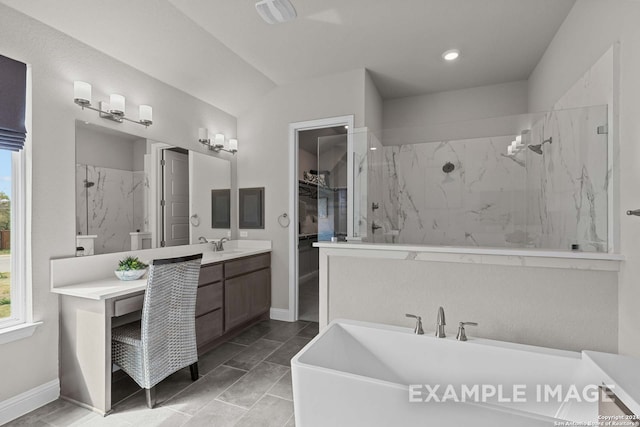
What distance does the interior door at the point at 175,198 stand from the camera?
310 cm

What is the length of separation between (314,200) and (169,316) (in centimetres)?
407

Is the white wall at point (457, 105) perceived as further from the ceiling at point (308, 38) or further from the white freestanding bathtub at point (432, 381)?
the white freestanding bathtub at point (432, 381)

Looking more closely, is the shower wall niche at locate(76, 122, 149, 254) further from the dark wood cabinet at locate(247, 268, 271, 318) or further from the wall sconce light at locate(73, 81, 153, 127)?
the dark wood cabinet at locate(247, 268, 271, 318)

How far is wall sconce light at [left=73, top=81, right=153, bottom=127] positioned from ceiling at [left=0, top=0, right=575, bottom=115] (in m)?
0.38

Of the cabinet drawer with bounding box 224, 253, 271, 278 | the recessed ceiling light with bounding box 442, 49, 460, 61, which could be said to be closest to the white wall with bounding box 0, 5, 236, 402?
the cabinet drawer with bounding box 224, 253, 271, 278

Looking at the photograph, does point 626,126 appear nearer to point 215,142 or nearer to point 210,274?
point 210,274

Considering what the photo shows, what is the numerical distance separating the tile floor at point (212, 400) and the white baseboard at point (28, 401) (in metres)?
0.04

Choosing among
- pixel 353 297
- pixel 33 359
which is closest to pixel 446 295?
pixel 353 297

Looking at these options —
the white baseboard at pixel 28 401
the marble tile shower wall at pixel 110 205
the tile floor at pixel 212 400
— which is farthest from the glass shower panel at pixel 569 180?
the white baseboard at pixel 28 401

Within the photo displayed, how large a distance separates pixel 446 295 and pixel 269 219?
2501 mm

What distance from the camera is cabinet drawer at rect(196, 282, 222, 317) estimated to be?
2729 millimetres

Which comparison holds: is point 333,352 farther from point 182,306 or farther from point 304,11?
point 304,11

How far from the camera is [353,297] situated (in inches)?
83.6

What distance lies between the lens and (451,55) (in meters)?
3.12
